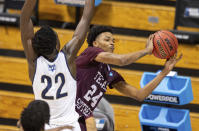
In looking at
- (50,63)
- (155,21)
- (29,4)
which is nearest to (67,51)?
(50,63)

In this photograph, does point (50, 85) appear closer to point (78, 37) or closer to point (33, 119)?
point (78, 37)

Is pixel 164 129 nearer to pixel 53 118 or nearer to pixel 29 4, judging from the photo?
pixel 53 118

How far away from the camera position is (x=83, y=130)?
4195mm

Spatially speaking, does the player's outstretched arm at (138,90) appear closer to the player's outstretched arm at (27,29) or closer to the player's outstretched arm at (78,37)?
the player's outstretched arm at (78,37)

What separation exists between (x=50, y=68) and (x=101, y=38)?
2.68 ft

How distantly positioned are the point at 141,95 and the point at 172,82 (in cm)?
84

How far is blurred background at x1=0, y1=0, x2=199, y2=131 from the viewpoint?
6.09m

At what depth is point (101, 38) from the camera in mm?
4281

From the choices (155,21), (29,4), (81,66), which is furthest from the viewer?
(155,21)

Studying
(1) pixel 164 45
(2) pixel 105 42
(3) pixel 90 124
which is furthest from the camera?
(3) pixel 90 124

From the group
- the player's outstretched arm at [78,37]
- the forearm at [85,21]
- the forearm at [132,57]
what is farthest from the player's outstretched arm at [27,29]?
the forearm at [132,57]

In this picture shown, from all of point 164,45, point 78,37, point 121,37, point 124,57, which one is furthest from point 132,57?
point 121,37

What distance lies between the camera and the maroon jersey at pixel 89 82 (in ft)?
13.6

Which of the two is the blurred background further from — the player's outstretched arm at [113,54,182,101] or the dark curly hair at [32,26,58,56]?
the dark curly hair at [32,26,58,56]
